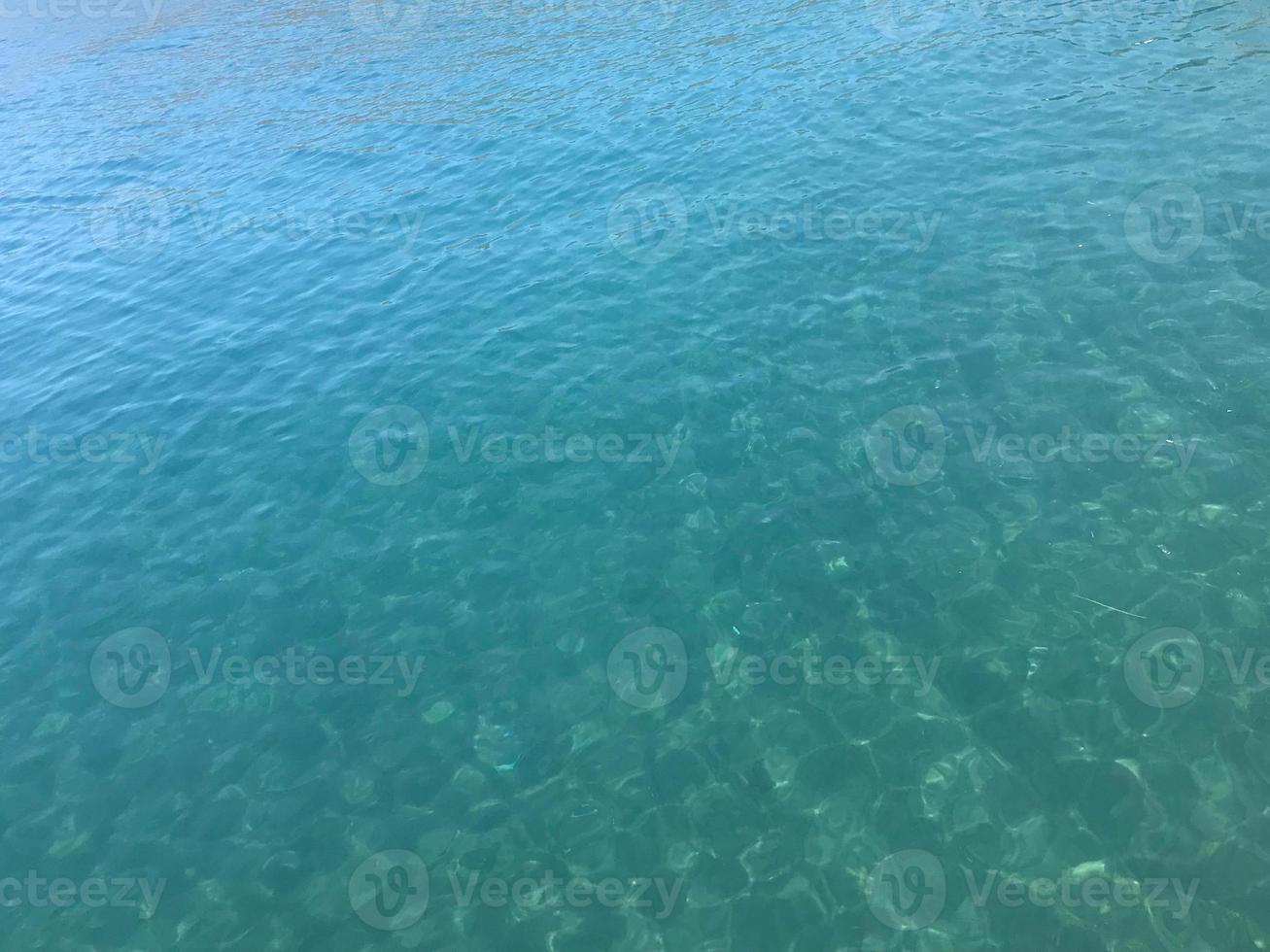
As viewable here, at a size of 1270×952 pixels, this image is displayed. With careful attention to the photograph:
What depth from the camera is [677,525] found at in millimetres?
28656

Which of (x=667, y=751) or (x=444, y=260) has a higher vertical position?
(x=444, y=260)

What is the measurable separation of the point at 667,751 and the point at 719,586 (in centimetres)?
598

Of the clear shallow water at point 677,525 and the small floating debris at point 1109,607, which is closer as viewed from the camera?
the clear shallow water at point 677,525

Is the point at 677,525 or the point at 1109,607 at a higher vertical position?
the point at 677,525

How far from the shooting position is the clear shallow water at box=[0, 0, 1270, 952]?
20.4 metres

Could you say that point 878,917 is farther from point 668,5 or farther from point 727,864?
point 668,5

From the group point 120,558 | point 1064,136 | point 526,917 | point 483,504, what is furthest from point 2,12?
point 526,917

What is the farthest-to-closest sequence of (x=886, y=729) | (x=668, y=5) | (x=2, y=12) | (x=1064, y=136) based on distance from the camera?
1. (x=2, y=12)
2. (x=668, y=5)
3. (x=1064, y=136)
4. (x=886, y=729)

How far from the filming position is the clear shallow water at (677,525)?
20406 millimetres

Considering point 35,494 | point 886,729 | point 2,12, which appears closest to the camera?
point 886,729

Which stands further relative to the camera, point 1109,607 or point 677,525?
point 677,525

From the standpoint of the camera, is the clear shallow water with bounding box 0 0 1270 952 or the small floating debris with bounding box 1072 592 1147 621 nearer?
the clear shallow water with bounding box 0 0 1270 952

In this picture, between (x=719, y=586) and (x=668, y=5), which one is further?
(x=668, y=5)

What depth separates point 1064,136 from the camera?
143ft
